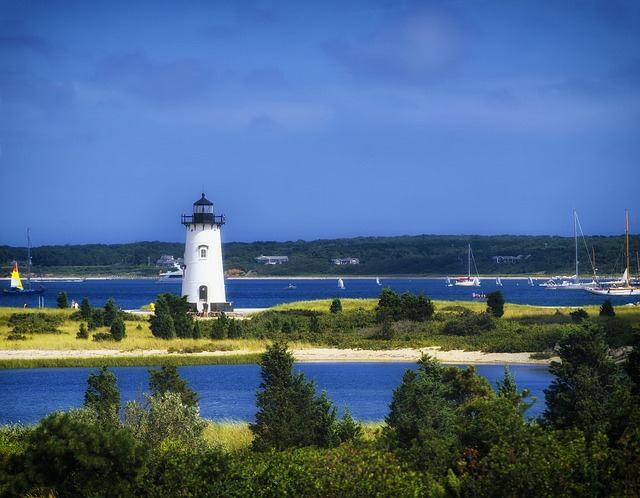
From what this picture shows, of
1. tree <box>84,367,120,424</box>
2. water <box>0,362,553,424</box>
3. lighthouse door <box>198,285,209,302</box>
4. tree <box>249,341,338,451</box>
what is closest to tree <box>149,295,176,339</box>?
water <box>0,362,553,424</box>

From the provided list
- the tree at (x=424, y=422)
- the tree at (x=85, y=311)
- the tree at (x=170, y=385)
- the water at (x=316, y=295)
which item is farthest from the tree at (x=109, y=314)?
the water at (x=316, y=295)

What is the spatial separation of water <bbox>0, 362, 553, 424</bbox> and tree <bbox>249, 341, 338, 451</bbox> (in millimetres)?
5697

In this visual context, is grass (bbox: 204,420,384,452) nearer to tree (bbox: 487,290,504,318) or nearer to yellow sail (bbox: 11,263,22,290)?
tree (bbox: 487,290,504,318)

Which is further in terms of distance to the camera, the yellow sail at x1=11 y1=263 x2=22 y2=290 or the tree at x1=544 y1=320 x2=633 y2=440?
the yellow sail at x1=11 y1=263 x2=22 y2=290

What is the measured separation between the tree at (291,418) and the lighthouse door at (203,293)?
33570 mm

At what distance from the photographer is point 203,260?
51.2 meters

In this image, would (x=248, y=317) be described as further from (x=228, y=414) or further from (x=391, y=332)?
(x=228, y=414)

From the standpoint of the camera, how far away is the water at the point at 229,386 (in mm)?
26109

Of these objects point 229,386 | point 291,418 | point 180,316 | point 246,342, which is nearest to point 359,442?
point 291,418

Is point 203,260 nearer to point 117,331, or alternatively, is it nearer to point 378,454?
point 117,331

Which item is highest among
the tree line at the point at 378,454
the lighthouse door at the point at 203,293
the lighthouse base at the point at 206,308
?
the lighthouse door at the point at 203,293

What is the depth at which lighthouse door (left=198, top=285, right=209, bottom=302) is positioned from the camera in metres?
51.9

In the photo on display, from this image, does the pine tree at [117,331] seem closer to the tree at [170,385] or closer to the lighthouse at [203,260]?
the lighthouse at [203,260]

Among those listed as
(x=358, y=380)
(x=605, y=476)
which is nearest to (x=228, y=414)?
(x=358, y=380)
